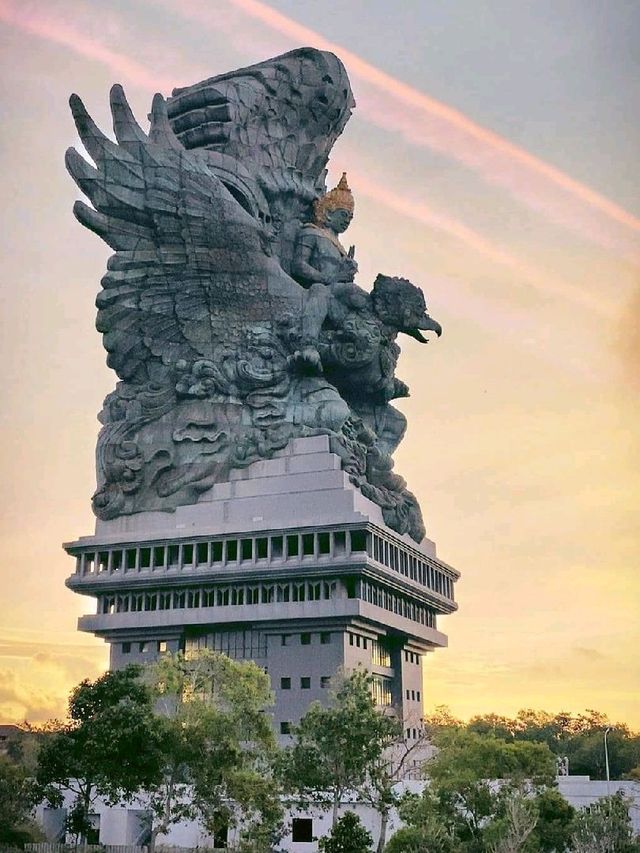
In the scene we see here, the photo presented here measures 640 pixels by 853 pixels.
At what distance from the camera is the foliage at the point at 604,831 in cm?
4359

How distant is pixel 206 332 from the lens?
251 feet

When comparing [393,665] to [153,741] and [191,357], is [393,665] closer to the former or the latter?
[191,357]

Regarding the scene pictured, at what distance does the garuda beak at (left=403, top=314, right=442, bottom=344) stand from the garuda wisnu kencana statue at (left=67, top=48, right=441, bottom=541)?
0.40 ft

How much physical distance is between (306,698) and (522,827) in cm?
2594

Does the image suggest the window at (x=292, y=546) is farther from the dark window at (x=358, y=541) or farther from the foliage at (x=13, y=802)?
the foliage at (x=13, y=802)

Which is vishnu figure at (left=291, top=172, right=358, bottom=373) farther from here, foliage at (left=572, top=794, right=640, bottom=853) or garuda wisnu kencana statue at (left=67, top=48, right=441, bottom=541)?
foliage at (left=572, top=794, right=640, bottom=853)

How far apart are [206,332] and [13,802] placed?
40.0 m

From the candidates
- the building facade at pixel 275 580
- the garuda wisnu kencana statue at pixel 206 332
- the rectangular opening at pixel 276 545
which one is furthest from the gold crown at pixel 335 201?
the rectangular opening at pixel 276 545

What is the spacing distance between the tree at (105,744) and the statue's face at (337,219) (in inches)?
1923

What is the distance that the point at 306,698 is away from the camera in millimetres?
67688

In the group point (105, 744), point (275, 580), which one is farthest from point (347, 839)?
point (275, 580)

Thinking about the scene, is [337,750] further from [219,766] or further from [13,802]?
[13,802]

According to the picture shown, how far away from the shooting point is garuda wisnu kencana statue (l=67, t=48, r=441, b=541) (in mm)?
74188

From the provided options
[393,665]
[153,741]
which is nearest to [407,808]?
[153,741]
